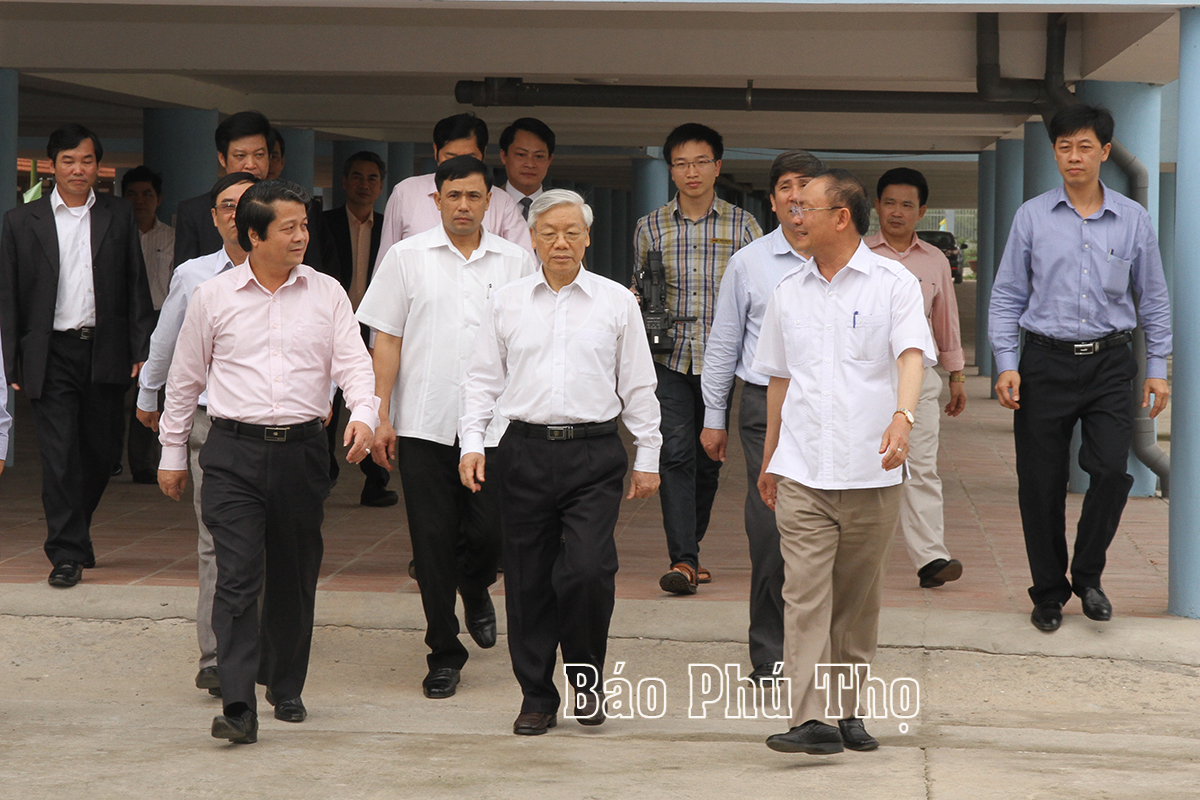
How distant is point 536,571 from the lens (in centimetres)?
478

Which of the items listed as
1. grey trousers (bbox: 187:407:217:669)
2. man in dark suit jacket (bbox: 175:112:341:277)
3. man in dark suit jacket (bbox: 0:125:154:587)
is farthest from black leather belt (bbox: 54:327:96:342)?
grey trousers (bbox: 187:407:217:669)

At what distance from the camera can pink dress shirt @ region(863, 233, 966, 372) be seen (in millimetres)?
6414

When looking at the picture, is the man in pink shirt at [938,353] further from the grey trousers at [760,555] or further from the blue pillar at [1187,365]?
the grey trousers at [760,555]

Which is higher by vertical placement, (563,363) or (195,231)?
(195,231)

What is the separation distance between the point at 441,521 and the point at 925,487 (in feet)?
7.51

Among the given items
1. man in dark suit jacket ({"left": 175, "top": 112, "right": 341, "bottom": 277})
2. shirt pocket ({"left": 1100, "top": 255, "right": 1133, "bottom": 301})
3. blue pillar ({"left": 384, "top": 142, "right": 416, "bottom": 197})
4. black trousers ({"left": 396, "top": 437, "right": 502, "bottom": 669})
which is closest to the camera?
black trousers ({"left": 396, "top": 437, "right": 502, "bottom": 669})

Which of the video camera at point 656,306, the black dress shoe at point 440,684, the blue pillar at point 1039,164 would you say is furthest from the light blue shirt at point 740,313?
the blue pillar at point 1039,164

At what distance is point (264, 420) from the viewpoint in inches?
186

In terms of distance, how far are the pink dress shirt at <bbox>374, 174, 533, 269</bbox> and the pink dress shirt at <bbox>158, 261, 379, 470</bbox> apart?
968mm

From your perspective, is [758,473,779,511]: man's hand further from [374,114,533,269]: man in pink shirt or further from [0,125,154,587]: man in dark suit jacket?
[0,125,154,587]: man in dark suit jacket

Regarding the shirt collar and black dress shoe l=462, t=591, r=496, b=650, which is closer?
black dress shoe l=462, t=591, r=496, b=650

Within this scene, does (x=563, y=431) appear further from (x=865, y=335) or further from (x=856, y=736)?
(x=856, y=736)

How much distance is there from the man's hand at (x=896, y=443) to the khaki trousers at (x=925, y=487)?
2.13 m

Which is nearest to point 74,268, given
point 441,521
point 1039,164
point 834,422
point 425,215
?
point 425,215
